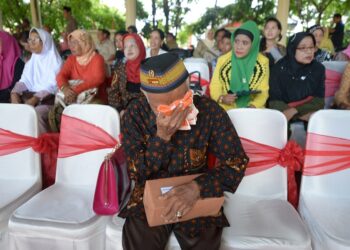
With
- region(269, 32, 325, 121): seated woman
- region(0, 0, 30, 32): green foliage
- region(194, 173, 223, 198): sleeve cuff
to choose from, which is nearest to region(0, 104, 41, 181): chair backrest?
region(194, 173, 223, 198): sleeve cuff

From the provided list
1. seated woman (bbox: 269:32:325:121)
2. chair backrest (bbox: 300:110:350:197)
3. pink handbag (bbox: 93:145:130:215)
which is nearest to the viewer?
pink handbag (bbox: 93:145:130:215)

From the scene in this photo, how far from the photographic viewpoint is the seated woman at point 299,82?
2.56 meters

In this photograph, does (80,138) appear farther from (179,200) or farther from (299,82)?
(299,82)

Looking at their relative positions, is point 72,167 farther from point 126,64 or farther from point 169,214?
point 126,64

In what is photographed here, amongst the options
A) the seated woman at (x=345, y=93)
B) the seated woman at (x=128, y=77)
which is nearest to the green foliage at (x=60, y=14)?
the seated woman at (x=128, y=77)

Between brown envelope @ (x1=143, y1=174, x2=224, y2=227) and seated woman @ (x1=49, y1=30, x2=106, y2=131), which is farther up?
seated woman @ (x1=49, y1=30, x2=106, y2=131)

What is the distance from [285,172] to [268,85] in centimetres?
102

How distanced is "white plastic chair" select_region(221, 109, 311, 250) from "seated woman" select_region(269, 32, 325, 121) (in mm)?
741

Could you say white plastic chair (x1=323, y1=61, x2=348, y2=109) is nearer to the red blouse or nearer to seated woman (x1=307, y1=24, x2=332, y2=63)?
seated woman (x1=307, y1=24, x2=332, y2=63)

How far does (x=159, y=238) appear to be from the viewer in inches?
55.0

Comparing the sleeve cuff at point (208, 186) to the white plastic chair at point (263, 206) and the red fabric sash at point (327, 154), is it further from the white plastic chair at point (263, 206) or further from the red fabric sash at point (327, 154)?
the red fabric sash at point (327, 154)

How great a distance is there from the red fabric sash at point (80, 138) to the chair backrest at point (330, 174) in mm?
1185

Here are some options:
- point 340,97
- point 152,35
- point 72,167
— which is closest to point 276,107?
point 340,97

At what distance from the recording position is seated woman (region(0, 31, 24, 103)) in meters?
3.29
